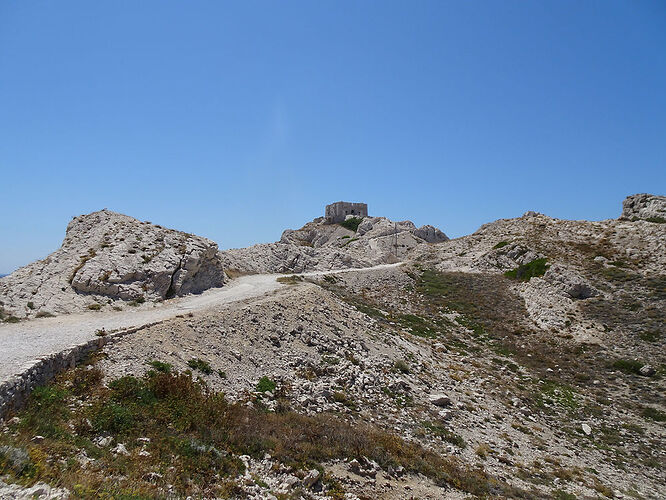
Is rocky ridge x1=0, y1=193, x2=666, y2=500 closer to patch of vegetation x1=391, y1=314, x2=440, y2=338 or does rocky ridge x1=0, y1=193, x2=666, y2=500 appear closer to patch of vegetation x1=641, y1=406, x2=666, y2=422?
patch of vegetation x1=641, y1=406, x2=666, y2=422

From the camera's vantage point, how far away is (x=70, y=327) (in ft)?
53.7

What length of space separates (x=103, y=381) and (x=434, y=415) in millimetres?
13046

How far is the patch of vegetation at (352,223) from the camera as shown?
84.6 meters

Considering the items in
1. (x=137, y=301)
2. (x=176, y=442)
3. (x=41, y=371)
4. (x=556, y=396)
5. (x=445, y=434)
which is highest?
(x=137, y=301)

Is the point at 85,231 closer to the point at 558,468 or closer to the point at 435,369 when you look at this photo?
the point at 435,369

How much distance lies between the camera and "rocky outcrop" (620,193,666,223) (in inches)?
1909

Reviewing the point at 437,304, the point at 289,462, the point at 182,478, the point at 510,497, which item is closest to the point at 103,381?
the point at 182,478

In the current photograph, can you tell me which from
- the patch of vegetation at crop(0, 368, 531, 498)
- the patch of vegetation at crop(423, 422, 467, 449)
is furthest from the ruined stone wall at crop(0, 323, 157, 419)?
the patch of vegetation at crop(423, 422, 467, 449)

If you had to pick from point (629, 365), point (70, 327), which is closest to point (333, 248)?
point (629, 365)

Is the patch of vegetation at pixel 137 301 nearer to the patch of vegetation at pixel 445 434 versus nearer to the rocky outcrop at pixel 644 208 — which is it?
the patch of vegetation at pixel 445 434

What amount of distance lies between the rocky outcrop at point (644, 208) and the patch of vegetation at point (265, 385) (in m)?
53.7

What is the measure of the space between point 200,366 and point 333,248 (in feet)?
144

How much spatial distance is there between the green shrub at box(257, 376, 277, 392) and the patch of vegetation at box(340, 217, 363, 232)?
68852 millimetres

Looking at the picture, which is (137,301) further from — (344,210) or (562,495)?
(344,210)
